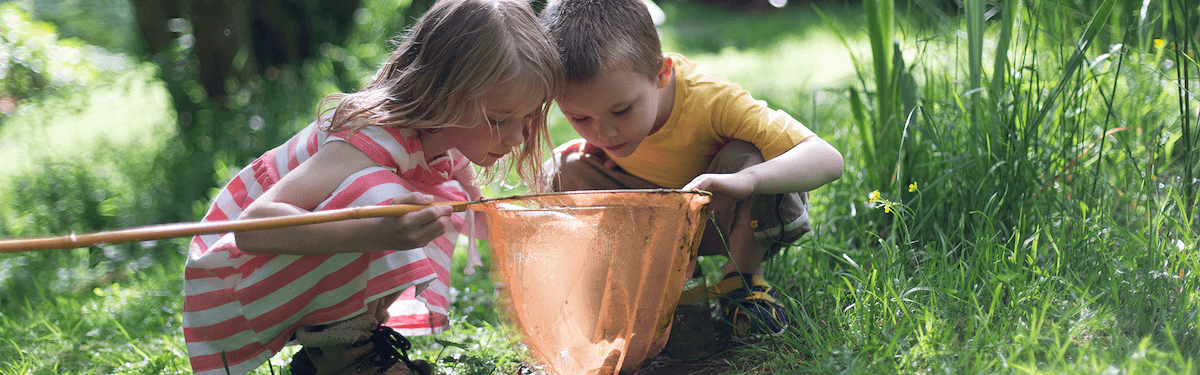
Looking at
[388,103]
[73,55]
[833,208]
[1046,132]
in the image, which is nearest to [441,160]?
[388,103]

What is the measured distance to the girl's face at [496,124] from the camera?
5.30ft

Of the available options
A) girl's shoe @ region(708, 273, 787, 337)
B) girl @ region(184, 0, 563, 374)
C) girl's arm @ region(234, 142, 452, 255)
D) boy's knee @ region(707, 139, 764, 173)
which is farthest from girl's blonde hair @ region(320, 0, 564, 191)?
girl's shoe @ region(708, 273, 787, 337)

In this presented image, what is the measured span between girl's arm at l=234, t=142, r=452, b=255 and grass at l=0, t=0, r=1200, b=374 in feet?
1.37

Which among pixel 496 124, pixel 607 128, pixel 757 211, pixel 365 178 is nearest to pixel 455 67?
pixel 496 124

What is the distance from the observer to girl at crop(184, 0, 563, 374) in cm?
157

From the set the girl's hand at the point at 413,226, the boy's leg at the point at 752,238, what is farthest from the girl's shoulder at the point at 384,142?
the boy's leg at the point at 752,238

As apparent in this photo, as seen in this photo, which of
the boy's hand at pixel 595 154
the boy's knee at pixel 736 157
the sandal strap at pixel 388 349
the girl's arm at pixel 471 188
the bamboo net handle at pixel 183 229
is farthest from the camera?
the boy's hand at pixel 595 154

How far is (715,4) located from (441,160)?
11.5m

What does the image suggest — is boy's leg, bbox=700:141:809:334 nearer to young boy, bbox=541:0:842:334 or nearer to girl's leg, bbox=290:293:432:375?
young boy, bbox=541:0:842:334

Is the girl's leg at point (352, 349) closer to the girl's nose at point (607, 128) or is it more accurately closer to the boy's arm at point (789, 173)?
the girl's nose at point (607, 128)

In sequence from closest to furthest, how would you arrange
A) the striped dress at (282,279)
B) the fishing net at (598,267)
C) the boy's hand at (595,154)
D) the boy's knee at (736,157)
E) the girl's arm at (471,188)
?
the fishing net at (598,267), the striped dress at (282,279), the boy's knee at (736,157), the girl's arm at (471,188), the boy's hand at (595,154)

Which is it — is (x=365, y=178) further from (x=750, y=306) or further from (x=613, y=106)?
(x=750, y=306)

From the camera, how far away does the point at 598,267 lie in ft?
5.08

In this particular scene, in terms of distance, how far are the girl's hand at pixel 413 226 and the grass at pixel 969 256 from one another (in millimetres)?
398
